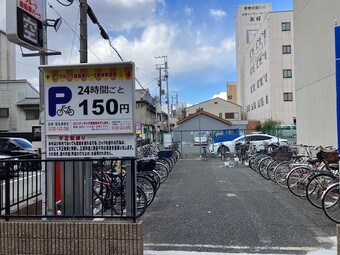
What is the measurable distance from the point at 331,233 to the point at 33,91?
1283 inches

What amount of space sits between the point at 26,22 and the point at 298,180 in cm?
649

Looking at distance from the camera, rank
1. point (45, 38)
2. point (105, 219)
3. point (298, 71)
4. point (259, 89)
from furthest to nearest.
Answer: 1. point (259, 89)
2. point (298, 71)
3. point (45, 38)
4. point (105, 219)

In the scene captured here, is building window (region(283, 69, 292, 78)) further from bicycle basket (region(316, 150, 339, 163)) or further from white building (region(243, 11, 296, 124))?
bicycle basket (region(316, 150, 339, 163))

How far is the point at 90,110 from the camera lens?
4.08 meters

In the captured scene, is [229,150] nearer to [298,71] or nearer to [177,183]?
[298,71]

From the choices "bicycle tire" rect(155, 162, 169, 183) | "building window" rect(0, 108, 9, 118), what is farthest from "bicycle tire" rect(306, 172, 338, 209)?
"building window" rect(0, 108, 9, 118)

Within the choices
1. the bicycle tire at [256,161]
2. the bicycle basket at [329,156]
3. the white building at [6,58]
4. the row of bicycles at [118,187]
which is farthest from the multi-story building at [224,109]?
the row of bicycles at [118,187]

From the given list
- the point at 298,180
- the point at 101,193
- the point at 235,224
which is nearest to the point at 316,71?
the point at 298,180

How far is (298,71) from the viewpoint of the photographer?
48.5ft

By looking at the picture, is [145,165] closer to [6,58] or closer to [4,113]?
[4,113]

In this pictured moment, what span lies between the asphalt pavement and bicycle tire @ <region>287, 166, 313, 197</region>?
189 millimetres

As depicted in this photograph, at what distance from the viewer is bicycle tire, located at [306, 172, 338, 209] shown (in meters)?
6.63

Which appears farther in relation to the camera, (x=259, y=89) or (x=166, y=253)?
(x=259, y=89)

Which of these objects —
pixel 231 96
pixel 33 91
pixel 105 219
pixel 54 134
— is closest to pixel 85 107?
pixel 54 134
